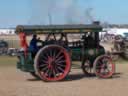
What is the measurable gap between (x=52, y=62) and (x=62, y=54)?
1.61 ft

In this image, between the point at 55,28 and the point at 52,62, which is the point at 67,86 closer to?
the point at 52,62

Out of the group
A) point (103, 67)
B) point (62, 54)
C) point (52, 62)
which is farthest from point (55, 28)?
point (103, 67)

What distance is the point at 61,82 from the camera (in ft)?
54.1

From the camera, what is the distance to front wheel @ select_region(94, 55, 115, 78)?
17672 mm

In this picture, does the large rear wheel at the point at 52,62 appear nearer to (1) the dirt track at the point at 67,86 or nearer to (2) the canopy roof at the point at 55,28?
(1) the dirt track at the point at 67,86

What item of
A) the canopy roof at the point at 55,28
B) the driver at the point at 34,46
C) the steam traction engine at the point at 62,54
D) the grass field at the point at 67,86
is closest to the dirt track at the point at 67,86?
the grass field at the point at 67,86

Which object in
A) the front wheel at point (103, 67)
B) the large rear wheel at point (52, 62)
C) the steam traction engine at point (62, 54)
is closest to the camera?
the large rear wheel at point (52, 62)

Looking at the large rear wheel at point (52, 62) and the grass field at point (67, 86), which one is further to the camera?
the large rear wheel at point (52, 62)

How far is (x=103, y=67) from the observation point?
17781 mm

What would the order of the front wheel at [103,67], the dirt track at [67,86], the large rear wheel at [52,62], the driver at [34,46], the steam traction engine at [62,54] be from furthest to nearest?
the front wheel at [103,67] → the driver at [34,46] → the steam traction engine at [62,54] → the large rear wheel at [52,62] → the dirt track at [67,86]

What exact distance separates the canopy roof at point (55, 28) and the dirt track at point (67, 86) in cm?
182

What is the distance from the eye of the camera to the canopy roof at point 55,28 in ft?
54.7

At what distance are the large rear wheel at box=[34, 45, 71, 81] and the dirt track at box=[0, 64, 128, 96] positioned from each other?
1.08 ft

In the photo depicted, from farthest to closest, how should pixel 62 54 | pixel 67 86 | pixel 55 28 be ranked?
pixel 55 28, pixel 62 54, pixel 67 86
